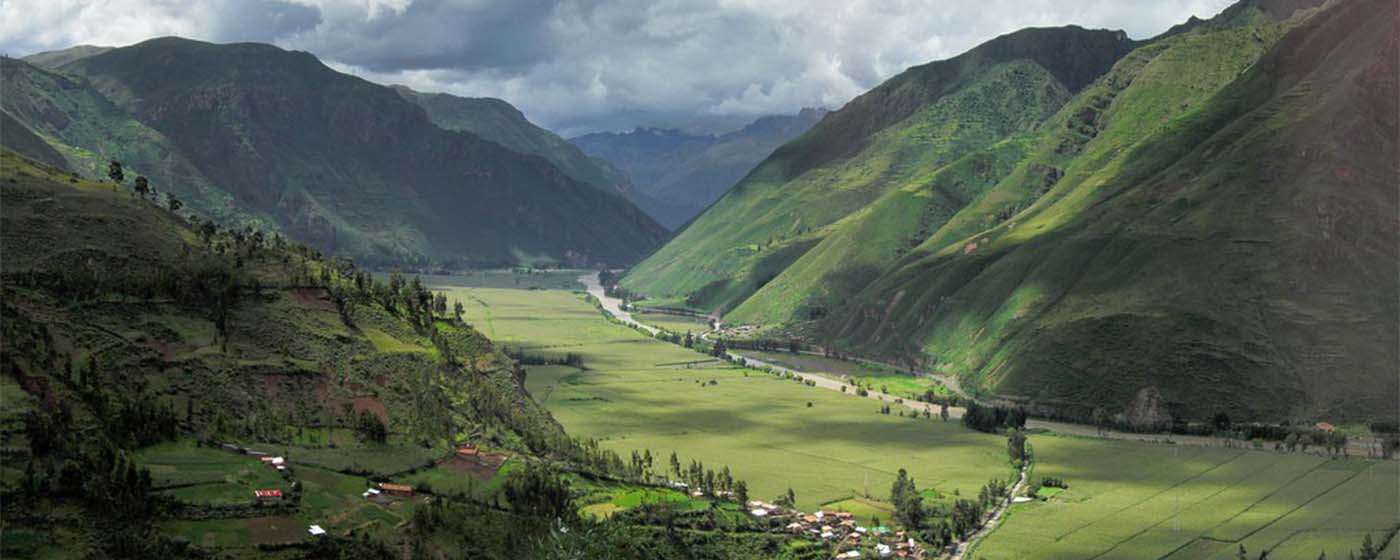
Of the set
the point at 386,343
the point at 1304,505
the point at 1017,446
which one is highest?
the point at 386,343

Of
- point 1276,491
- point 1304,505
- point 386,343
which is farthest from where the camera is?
point 386,343

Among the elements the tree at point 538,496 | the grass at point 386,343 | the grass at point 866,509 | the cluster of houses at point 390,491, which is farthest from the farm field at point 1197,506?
the grass at point 386,343

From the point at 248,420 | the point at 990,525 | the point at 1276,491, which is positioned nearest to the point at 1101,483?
the point at 1276,491

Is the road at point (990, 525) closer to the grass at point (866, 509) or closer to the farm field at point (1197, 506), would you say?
the farm field at point (1197, 506)

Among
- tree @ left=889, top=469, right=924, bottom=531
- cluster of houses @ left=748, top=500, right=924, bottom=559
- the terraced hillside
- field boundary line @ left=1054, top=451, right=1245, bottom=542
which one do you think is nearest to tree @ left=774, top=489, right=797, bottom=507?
cluster of houses @ left=748, top=500, right=924, bottom=559

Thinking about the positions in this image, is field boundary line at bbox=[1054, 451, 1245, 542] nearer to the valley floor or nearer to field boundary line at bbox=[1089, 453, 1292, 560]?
the valley floor

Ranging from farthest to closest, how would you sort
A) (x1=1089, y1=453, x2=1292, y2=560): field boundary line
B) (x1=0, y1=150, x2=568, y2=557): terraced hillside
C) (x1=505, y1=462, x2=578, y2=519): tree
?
(x1=1089, y1=453, x2=1292, y2=560): field boundary line < (x1=505, y1=462, x2=578, y2=519): tree < (x1=0, y1=150, x2=568, y2=557): terraced hillside

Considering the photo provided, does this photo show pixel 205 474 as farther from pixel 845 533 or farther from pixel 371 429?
pixel 845 533

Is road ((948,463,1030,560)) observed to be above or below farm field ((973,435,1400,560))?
below

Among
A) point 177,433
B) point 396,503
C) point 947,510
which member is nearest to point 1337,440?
point 947,510

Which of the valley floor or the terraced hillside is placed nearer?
the terraced hillside
